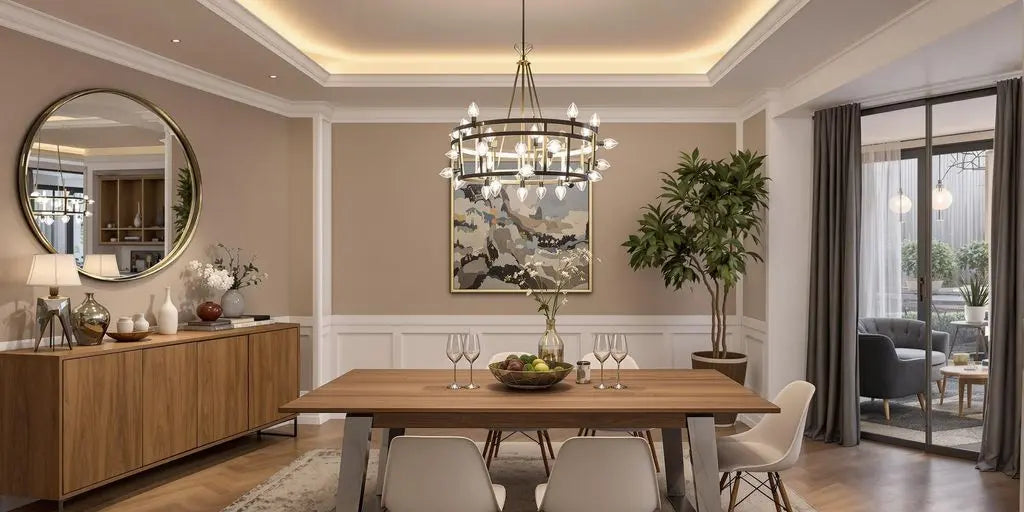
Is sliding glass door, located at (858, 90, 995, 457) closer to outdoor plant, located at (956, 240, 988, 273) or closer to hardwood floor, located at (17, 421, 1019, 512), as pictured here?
outdoor plant, located at (956, 240, 988, 273)

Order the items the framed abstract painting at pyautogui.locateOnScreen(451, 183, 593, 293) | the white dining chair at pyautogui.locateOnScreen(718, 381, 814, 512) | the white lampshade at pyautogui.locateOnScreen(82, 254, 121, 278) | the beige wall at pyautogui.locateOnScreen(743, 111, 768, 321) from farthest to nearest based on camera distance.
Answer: the framed abstract painting at pyautogui.locateOnScreen(451, 183, 593, 293) → the beige wall at pyautogui.locateOnScreen(743, 111, 768, 321) → the white lampshade at pyautogui.locateOnScreen(82, 254, 121, 278) → the white dining chair at pyautogui.locateOnScreen(718, 381, 814, 512)

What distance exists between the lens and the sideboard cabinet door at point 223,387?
481cm

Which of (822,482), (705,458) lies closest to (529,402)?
(705,458)

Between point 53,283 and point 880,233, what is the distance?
5478 millimetres

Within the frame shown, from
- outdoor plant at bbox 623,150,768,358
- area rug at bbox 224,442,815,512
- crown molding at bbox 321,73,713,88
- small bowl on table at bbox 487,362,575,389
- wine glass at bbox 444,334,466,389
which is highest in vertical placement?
crown molding at bbox 321,73,713,88

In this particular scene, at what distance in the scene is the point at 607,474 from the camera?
2.75 m

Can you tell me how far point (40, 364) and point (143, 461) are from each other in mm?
898

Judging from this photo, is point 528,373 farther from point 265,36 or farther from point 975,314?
point 975,314

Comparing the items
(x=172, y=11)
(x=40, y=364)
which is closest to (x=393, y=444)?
(x=40, y=364)

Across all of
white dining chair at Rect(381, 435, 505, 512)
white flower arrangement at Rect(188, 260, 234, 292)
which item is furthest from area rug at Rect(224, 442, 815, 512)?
white flower arrangement at Rect(188, 260, 234, 292)

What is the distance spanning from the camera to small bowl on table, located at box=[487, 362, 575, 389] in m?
3.44

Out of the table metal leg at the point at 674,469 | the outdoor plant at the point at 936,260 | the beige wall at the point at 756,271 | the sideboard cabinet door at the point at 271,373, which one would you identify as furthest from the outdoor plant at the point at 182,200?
the outdoor plant at the point at 936,260

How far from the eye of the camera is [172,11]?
159 inches

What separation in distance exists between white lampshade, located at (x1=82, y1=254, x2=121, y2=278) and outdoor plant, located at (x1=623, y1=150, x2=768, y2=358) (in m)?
3.70
